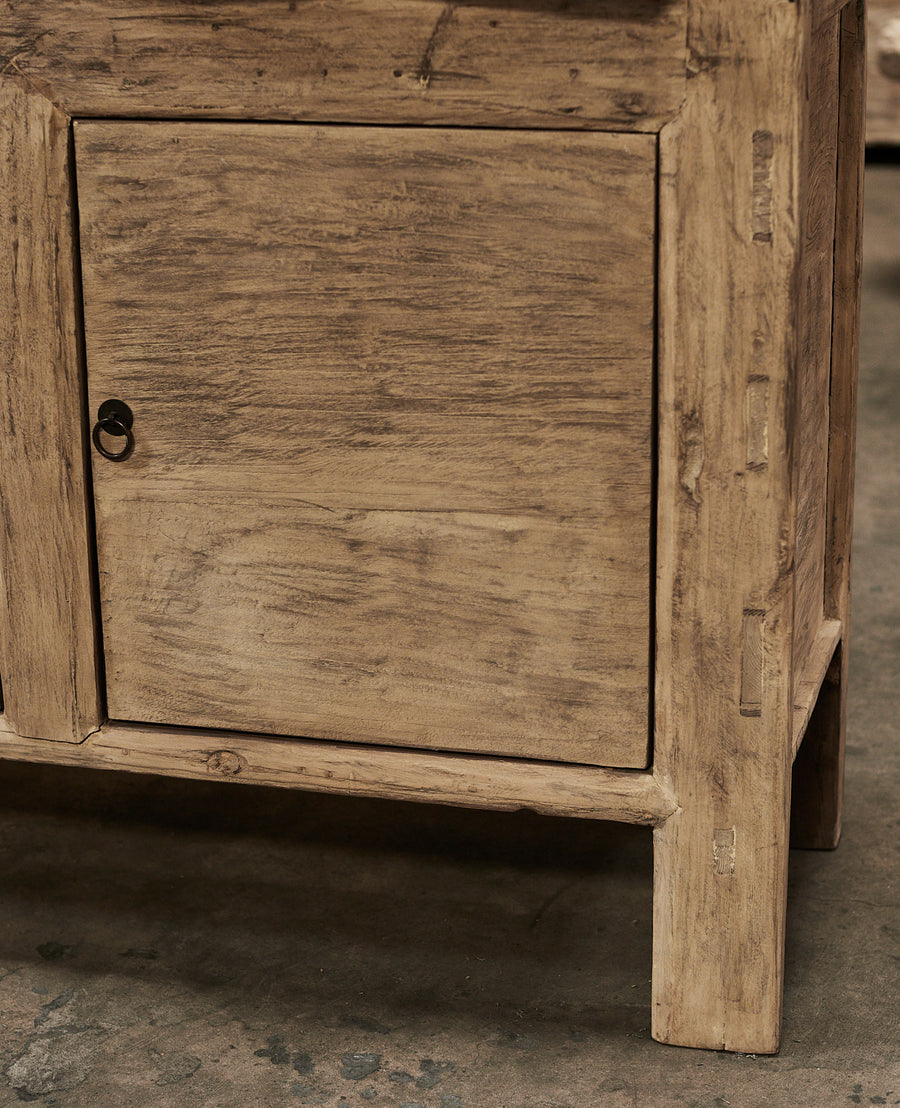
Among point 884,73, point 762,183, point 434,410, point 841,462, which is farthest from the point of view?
point 884,73

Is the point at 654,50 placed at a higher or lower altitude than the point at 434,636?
higher

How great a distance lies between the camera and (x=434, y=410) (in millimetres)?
1380

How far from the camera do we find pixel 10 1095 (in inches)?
56.5

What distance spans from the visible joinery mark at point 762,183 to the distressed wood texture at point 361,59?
77 mm

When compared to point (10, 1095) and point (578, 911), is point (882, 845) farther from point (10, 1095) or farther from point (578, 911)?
point (10, 1095)

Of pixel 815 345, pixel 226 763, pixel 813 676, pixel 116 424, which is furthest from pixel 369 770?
pixel 815 345

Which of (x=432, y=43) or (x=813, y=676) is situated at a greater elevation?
(x=432, y=43)

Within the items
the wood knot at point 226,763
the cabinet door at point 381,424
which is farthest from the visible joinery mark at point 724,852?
the wood knot at point 226,763

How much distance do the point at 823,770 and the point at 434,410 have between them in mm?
798

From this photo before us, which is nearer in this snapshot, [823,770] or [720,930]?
[720,930]

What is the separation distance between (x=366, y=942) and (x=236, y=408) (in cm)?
64

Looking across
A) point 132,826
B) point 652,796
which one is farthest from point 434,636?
point 132,826

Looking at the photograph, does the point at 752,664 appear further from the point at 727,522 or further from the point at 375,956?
the point at 375,956

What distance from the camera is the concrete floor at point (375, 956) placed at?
146 centimetres
